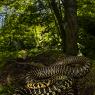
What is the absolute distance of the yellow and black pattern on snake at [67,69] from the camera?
6.22m

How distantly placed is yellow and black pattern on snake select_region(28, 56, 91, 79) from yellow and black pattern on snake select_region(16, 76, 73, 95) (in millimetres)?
517

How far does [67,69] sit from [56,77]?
537mm

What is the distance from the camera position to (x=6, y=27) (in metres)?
11.0

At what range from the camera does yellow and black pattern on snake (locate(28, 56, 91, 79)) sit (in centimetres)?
622

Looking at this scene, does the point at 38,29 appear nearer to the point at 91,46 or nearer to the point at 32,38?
the point at 32,38

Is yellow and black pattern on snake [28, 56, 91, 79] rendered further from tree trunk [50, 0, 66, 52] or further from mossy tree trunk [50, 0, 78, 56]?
tree trunk [50, 0, 66, 52]

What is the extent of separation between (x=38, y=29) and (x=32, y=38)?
23.7 inches

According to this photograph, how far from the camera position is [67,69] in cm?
628

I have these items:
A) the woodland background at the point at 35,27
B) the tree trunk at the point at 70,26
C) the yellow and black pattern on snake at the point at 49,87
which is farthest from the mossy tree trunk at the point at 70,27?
the yellow and black pattern on snake at the point at 49,87

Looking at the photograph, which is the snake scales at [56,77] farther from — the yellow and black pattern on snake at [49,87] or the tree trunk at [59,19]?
the tree trunk at [59,19]

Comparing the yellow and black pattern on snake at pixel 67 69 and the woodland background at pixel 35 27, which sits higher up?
the woodland background at pixel 35 27

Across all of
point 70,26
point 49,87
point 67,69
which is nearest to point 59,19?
point 70,26

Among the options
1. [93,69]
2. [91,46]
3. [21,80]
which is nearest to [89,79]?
[93,69]

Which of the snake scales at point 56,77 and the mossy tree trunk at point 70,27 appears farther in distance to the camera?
the mossy tree trunk at point 70,27
